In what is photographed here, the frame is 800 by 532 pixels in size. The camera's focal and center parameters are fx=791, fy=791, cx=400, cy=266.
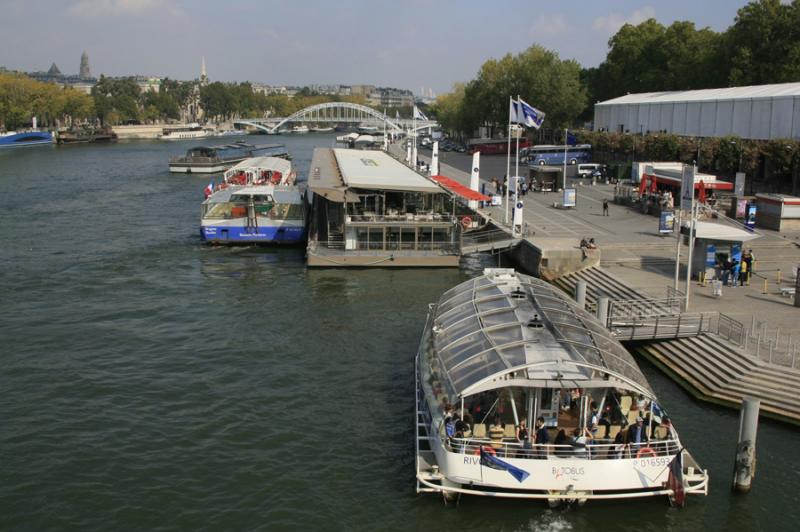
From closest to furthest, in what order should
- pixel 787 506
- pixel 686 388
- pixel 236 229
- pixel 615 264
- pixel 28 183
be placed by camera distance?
pixel 787 506 < pixel 686 388 < pixel 615 264 < pixel 236 229 < pixel 28 183

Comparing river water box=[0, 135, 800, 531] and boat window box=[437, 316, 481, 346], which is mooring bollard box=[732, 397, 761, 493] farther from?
boat window box=[437, 316, 481, 346]

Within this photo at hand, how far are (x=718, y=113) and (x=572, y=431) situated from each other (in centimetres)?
6531

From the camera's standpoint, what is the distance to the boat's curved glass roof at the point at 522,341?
16.9m

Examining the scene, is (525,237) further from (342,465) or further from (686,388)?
(342,465)

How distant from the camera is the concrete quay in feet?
75.0

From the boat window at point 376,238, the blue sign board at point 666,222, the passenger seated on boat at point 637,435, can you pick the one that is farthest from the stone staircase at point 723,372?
the blue sign board at point 666,222

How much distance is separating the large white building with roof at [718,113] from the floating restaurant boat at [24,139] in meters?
118

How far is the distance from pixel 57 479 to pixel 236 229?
28959mm

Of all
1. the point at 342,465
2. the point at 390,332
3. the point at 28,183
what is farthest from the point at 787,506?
the point at 28,183

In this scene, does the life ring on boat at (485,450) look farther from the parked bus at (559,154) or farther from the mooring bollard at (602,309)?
the parked bus at (559,154)

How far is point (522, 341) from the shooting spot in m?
17.9

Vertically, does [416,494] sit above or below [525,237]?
below

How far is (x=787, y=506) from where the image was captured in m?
17.8

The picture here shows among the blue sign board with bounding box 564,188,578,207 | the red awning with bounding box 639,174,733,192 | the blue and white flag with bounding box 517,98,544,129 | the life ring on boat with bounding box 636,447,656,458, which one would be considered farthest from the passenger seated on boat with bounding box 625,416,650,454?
the blue sign board with bounding box 564,188,578,207
